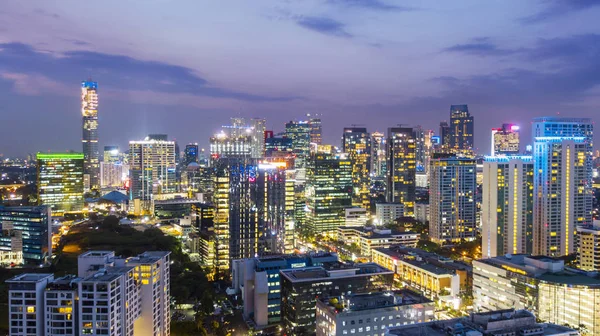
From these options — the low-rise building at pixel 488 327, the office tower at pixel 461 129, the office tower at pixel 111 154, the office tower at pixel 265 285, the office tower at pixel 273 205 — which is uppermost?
the office tower at pixel 461 129

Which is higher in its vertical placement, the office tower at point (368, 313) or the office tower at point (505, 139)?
the office tower at point (505, 139)

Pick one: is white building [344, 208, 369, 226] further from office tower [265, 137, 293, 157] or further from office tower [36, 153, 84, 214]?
office tower [36, 153, 84, 214]

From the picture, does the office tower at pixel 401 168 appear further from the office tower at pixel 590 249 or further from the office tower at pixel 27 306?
the office tower at pixel 27 306

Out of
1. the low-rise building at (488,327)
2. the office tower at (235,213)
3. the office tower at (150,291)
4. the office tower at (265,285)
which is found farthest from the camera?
the office tower at (235,213)

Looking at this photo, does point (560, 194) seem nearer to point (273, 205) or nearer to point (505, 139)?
point (273, 205)

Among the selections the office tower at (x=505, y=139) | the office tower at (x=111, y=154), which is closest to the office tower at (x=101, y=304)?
the office tower at (x=505, y=139)

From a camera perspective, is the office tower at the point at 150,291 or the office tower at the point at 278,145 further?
the office tower at the point at 278,145

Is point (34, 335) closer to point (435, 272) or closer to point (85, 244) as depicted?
point (435, 272)

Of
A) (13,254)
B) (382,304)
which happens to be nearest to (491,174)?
(382,304)
